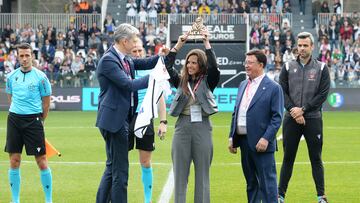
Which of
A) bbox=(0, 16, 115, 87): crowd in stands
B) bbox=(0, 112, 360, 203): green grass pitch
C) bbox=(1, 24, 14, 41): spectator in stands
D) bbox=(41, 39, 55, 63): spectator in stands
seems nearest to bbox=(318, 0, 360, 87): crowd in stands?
bbox=(0, 16, 115, 87): crowd in stands

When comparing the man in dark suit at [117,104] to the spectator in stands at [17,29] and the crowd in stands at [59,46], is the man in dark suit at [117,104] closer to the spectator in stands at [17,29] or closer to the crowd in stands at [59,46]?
the crowd in stands at [59,46]

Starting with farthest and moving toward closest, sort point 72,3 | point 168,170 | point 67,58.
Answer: point 72,3
point 67,58
point 168,170

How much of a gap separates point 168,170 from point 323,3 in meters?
29.9

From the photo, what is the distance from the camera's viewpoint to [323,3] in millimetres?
44875

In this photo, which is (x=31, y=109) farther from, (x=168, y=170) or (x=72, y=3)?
(x=72, y=3)

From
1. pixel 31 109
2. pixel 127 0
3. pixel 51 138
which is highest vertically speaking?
pixel 127 0

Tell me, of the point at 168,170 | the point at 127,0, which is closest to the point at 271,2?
the point at 127,0

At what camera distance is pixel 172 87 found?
29031 millimetres

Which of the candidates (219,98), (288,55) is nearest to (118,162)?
(219,98)

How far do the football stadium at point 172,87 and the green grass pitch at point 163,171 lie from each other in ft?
0.07

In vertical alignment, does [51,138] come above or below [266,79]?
below

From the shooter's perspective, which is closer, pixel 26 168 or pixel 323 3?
pixel 26 168

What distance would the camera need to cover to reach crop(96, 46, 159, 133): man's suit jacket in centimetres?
1046

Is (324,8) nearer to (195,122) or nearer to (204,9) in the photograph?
(204,9)
